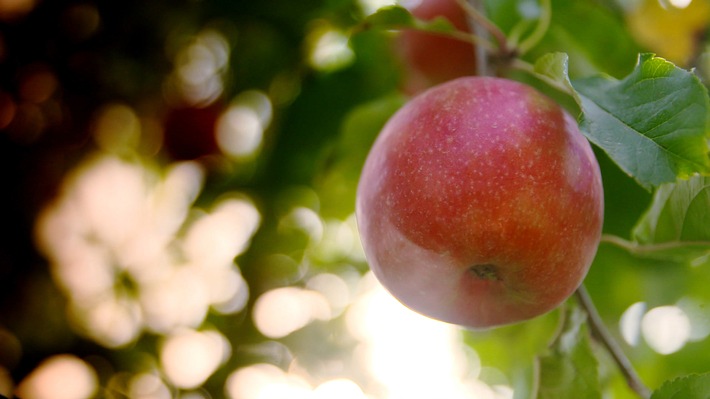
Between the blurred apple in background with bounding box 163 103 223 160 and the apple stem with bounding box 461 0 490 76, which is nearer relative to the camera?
the apple stem with bounding box 461 0 490 76

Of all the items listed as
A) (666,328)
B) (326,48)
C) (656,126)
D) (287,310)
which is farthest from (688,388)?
(287,310)

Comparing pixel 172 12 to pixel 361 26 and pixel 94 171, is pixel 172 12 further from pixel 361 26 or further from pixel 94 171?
pixel 361 26

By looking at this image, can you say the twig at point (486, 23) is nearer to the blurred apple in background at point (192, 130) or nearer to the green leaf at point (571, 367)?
the green leaf at point (571, 367)

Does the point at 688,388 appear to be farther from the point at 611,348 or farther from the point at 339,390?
the point at 339,390

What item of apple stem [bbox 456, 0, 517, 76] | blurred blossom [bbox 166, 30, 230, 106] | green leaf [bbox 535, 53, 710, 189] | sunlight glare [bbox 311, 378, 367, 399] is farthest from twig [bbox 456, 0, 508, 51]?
sunlight glare [bbox 311, 378, 367, 399]

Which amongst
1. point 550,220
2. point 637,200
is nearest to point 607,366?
point 637,200

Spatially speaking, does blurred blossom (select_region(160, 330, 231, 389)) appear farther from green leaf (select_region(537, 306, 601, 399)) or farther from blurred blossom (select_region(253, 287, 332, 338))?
green leaf (select_region(537, 306, 601, 399))

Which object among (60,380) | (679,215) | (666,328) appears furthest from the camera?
(60,380)
